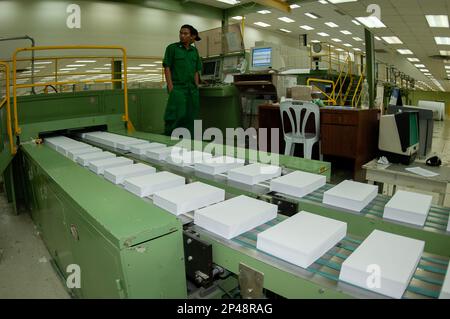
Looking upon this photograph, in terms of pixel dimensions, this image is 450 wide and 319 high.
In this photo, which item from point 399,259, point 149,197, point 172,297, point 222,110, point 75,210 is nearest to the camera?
point 399,259

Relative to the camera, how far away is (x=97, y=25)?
800cm

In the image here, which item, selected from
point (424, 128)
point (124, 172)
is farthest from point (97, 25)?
point (424, 128)

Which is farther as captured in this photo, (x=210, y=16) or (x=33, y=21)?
(x=210, y=16)

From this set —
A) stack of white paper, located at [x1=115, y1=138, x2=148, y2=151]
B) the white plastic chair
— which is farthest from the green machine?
the white plastic chair

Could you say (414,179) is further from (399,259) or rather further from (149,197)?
(149,197)

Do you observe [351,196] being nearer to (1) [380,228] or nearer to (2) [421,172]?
(1) [380,228]

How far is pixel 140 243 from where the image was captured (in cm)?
98

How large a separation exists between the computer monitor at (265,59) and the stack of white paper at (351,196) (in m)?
3.61

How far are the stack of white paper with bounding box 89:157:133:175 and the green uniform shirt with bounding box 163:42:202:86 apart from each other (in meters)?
2.20

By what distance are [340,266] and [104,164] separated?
1403mm

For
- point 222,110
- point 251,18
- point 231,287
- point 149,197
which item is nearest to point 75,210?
point 149,197

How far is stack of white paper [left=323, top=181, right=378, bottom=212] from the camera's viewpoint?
4.30 feet

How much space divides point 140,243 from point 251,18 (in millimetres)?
11440

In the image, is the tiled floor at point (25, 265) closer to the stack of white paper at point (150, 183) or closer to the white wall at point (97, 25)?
the stack of white paper at point (150, 183)
